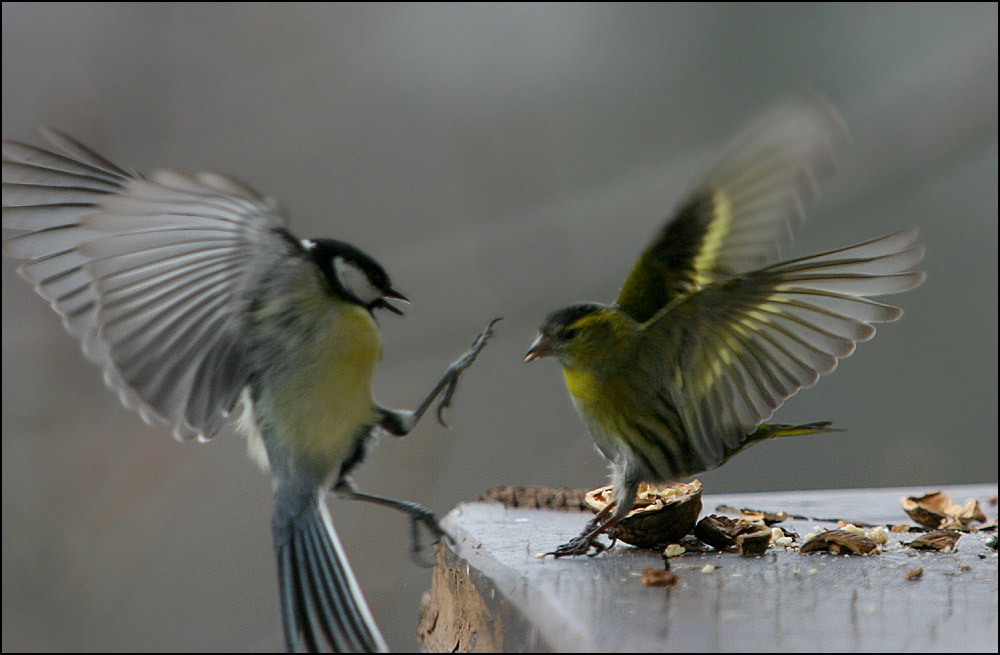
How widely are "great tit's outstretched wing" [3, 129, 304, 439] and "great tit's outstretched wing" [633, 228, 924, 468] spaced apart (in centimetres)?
51

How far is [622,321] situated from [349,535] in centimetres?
174

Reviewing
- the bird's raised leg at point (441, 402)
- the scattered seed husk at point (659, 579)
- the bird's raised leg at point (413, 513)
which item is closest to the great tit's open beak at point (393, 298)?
the bird's raised leg at point (441, 402)

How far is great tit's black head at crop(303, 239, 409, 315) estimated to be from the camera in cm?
116

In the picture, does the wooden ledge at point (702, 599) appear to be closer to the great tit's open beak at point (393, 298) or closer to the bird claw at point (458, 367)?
the bird claw at point (458, 367)

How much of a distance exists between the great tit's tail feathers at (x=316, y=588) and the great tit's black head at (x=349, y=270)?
10.8 inches

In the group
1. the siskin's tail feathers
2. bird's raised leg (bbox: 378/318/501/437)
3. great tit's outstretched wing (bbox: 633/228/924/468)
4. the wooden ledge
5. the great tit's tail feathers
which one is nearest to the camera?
the wooden ledge

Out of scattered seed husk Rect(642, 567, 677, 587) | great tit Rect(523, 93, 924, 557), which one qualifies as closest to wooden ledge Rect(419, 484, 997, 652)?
scattered seed husk Rect(642, 567, 677, 587)

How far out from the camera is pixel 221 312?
3.76 feet

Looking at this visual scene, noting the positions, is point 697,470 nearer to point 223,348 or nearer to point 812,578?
point 812,578

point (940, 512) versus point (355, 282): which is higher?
point (355, 282)

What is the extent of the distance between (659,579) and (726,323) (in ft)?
1.06

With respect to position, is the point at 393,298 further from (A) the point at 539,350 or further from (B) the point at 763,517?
(B) the point at 763,517

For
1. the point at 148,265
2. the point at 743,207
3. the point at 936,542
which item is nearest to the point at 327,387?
the point at 148,265

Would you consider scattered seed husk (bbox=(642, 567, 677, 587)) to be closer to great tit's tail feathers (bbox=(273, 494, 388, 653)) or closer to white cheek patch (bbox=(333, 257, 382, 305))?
great tit's tail feathers (bbox=(273, 494, 388, 653))
